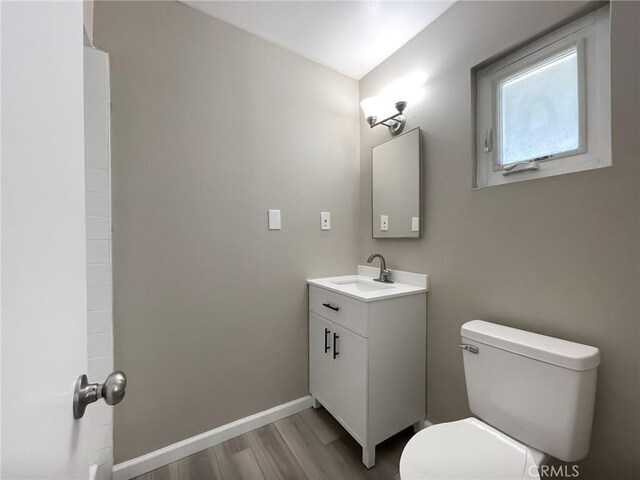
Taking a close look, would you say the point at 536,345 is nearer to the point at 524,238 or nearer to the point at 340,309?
the point at 524,238

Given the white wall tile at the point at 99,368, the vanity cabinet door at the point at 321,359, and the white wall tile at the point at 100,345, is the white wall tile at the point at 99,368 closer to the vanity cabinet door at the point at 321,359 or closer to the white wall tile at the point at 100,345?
the white wall tile at the point at 100,345

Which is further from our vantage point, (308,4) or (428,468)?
(308,4)

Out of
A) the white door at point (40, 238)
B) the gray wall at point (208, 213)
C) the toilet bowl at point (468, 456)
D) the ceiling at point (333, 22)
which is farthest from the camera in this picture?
the ceiling at point (333, 22)

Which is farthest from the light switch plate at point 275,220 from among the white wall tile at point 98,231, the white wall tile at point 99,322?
the white wall tile at point 99,322

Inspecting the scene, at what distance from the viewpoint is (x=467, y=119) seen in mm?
1318

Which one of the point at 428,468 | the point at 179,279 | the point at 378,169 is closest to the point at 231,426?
the point at 179,279

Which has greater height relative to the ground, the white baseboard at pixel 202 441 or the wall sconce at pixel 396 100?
the wall sconce at pixel 396 100

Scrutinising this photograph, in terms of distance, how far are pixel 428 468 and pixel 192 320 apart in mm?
1205

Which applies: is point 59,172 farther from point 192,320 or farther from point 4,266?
point 192,320

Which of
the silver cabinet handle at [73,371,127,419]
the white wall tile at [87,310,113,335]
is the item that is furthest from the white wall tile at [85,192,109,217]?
the silver cabinet handle at [73,371,127,419]

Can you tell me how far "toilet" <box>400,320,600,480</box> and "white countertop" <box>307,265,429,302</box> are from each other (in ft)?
1.52

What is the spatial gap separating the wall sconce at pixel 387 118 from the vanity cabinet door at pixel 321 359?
127 cm

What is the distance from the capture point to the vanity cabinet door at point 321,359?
1.56 meters

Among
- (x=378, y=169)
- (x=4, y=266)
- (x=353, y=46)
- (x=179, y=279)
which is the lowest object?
(x=179, y=279)
